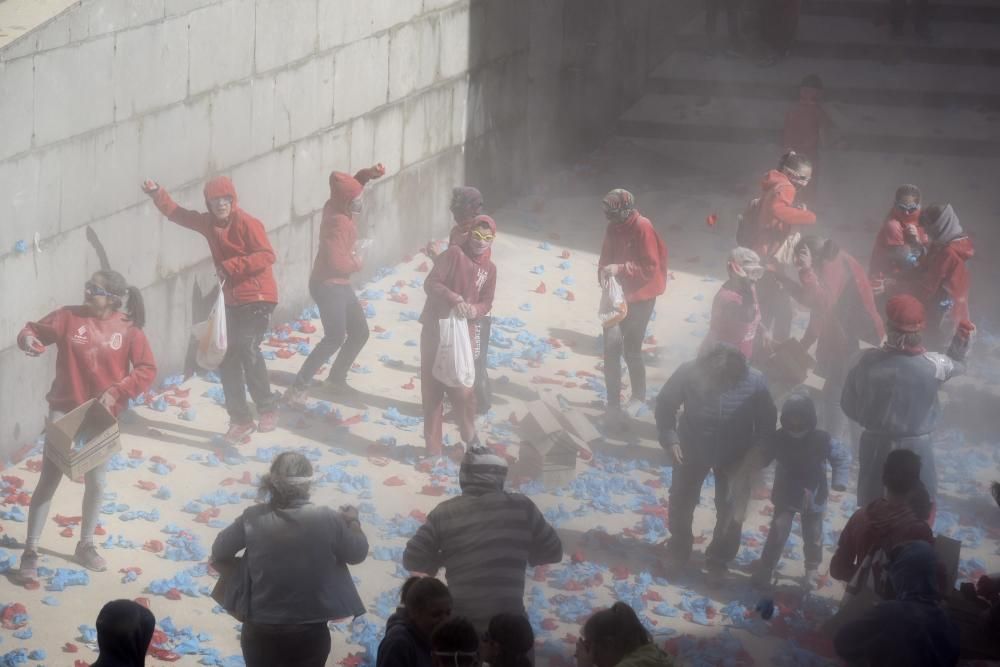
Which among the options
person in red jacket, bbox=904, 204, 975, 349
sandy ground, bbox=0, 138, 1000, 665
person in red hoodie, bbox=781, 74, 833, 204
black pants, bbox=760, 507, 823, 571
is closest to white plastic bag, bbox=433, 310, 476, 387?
sandy ground, bbox=0, 138, 1000, 665

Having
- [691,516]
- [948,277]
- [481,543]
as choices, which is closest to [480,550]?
[481,543]

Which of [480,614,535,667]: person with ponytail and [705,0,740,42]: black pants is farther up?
[705,0,740,42]: black pants

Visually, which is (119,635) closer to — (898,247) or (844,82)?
(898,247)

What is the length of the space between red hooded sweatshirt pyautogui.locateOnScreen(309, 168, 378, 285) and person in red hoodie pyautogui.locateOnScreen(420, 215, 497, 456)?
3.56ft

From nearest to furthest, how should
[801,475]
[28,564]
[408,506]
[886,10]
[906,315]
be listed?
[28,564], [906,315], [801,475], [408,506], [886,10]

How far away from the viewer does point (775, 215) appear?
11.4 meters

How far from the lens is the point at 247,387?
10.9m

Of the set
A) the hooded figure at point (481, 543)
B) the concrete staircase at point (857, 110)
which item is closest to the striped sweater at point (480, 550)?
the hooded figure at point (481, 543)

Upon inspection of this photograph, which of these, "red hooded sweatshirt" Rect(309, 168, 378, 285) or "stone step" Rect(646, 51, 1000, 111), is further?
"stone step" Rect(646, 51, 1000, 111)

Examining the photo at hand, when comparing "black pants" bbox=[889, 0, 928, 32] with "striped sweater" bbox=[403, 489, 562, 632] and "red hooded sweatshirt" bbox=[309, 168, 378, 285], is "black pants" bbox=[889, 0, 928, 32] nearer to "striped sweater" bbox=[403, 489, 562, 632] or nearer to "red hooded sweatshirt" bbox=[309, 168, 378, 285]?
"red hooded sweatshirt" bbox=[309, 168, 378, 285]

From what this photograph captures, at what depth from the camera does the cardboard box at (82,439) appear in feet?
26.1

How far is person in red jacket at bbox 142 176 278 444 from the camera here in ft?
32.9

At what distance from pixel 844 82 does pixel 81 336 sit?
1475cm

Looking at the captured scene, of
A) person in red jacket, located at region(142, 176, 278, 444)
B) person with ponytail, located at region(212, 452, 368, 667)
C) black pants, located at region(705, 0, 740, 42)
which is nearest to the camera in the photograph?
person with ponytail, located at region(212, 452, 368, 667)
